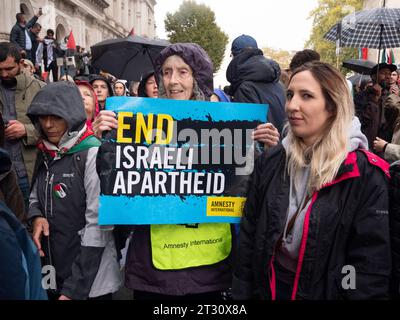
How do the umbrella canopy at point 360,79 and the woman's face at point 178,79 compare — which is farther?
the umbrella canopy at point 360,79

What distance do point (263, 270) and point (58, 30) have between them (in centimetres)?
3332

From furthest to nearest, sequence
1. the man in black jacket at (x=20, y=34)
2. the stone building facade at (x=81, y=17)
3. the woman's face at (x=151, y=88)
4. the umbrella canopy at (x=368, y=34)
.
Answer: the stone building facade at (x=81, y=17), the man in black jacket at (x=20, y=34), the umbrella canopy at (x=368, y=34), the woman's face at (x=151, y=88)

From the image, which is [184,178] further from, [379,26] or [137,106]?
[379,26]

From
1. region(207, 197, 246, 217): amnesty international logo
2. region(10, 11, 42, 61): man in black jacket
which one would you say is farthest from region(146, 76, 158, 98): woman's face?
region(10, 11, 42, 61): man in black jacket

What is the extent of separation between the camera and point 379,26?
6.86m

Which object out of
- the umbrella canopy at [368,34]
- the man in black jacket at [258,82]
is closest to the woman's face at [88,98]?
the man in black jacket at [258,82]

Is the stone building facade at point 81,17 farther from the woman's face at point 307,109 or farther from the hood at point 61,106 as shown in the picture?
the woman's face at point 307,109

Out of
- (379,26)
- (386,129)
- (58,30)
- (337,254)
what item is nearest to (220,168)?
(337,254)

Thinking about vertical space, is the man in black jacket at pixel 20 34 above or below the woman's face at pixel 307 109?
above

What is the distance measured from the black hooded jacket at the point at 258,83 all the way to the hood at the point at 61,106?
1.74 meters

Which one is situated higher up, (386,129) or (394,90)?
(394,90)

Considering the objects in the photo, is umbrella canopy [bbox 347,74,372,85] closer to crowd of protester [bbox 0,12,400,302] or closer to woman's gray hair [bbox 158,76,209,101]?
woman's gray hair [bbox 158,76,209,101]

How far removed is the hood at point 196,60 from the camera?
2314 mm
